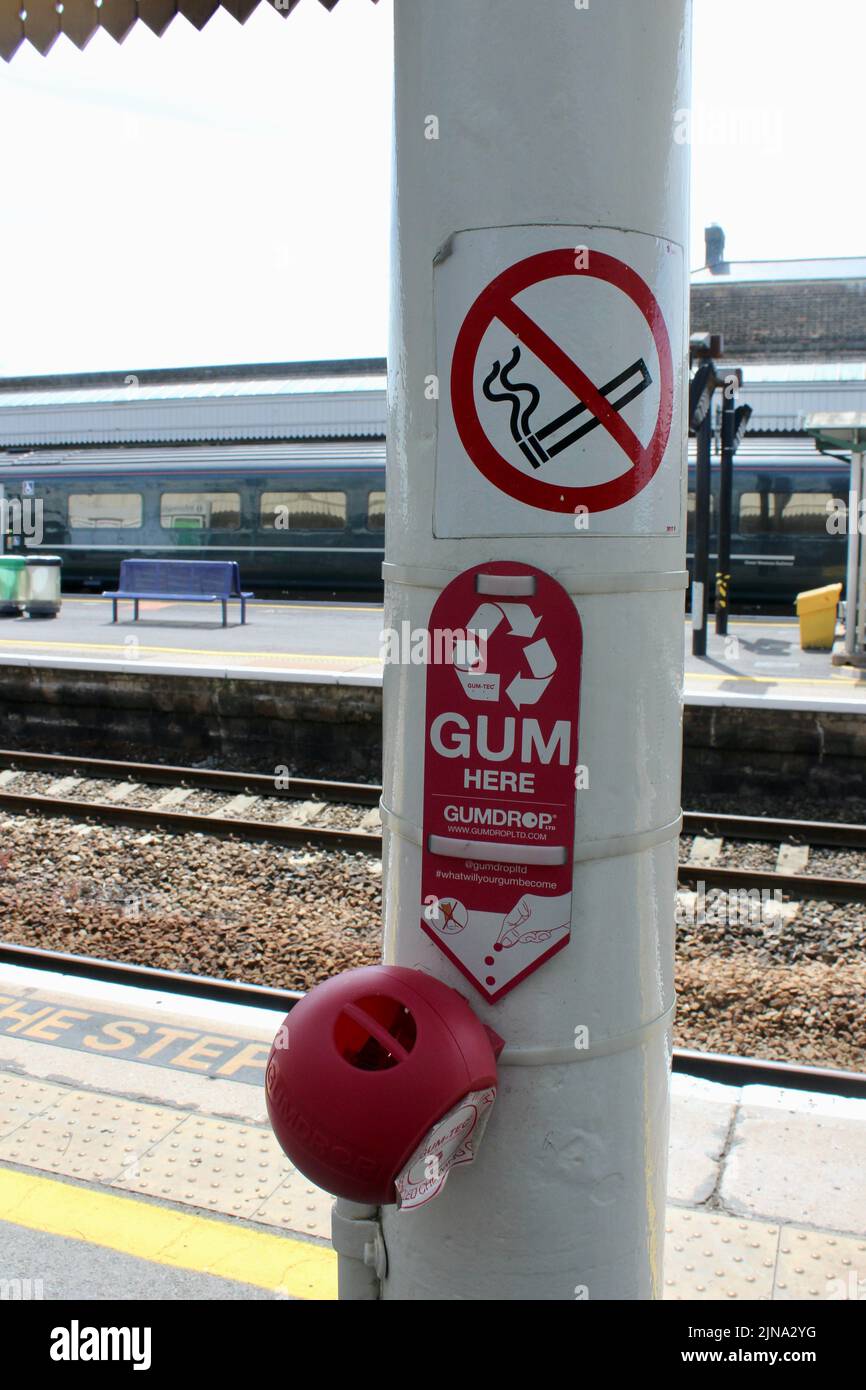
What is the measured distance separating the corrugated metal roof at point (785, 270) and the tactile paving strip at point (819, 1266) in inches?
1351

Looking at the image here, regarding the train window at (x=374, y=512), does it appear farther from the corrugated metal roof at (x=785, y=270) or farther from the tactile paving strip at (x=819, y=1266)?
the tactile paving strip at (x=819, y=1266)

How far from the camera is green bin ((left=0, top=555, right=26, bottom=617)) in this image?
744 inches

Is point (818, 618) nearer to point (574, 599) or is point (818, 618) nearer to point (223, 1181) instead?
point (223, 1181)

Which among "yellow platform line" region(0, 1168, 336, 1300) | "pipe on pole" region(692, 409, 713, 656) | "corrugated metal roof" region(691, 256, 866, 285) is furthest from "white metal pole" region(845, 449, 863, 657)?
"corrugated metal roof" region(691, 256, 866, 285)

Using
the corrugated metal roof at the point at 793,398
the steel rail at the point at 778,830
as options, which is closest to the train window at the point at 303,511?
the corrugated metal roof at the point at 793,398

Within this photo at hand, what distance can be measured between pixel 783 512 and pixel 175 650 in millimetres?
10769

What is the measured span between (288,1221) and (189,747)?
8836 millimetres

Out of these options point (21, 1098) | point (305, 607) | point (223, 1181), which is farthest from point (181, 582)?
point (223, 1181)

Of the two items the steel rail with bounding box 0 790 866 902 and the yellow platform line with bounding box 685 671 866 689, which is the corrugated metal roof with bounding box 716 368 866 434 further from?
the steel rail with bounding box 0 790 866 902

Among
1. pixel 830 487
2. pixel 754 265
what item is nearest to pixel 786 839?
pixel 830 487

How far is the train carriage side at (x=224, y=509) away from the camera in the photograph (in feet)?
71.5

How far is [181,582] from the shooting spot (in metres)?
17.8

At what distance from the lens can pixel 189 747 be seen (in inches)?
472

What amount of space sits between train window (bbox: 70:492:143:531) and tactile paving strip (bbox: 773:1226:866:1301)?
22215 millimetres
